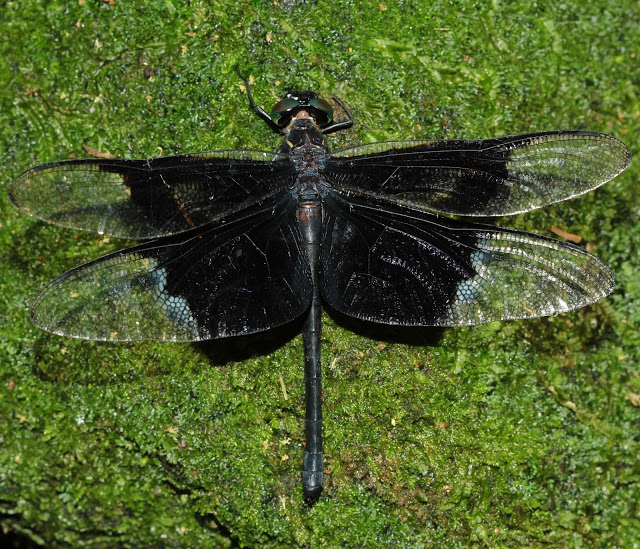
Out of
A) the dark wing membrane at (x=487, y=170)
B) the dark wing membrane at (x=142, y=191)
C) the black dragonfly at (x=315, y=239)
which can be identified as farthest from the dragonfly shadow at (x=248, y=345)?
the dark wing membrane at (x=487, y=170)

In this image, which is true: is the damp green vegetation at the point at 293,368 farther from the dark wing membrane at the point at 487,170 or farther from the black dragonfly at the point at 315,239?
the dark wing membrane at the point at 487,170

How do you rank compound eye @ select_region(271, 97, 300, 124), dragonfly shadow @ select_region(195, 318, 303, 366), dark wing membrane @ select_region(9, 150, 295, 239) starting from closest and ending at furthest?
dark wing membrane @ select_region(9, 150, 295, 239), compound eye @ select_region(271, 97, 300, 124), dragonfly shadow @ select_region(195, 318, 303, 366)

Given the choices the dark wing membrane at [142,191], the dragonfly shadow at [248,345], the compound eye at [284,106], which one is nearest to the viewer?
the dark wing membrane at [142,191]

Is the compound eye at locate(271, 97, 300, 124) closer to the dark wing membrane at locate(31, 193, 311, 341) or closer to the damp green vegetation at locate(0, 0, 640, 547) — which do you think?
the damp green vegetation at locate(0, 0, 640, 547)

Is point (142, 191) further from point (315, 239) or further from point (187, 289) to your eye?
point (315, 239)

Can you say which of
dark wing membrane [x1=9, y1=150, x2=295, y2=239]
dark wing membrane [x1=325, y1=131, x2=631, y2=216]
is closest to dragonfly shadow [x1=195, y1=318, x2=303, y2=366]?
dark wing membrane [x1=9, y1=150, x2=295, y2=239]

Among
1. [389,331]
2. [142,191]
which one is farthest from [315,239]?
[142,191]

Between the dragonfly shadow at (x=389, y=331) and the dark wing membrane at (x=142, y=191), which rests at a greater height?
the dark wing membrane at (x=142, y=191)
